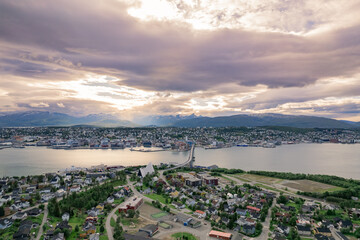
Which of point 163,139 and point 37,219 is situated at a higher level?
point 163,139

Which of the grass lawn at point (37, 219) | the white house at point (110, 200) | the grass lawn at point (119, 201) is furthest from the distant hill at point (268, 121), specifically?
the grass lawn at point (37, 219)

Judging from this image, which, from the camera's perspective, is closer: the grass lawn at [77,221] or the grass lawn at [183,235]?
the grass lawn at [183,235]

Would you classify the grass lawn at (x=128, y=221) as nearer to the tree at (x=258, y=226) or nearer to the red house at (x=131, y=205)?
the red house at (x=131, y=205)

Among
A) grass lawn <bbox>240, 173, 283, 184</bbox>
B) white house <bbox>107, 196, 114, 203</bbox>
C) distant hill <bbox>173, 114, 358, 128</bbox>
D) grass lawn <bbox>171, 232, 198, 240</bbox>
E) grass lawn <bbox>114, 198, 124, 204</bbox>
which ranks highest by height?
distant hill <bbox>173, 114, 358, 128</bbox>

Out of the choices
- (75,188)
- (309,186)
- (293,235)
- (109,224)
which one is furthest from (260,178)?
(75,188)

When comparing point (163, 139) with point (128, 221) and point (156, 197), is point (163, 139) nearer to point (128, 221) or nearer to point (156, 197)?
point (156, 197)

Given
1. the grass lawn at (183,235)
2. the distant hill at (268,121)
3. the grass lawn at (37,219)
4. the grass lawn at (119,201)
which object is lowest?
the grass lawn at (183,235)

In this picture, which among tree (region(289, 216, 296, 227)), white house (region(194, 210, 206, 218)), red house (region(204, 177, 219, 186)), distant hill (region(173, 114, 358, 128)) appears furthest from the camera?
distant hill (region(173, 114, 358, 128))

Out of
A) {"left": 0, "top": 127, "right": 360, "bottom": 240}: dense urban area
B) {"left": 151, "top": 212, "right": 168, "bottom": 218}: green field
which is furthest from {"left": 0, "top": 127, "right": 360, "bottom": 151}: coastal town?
{"left": 151, "top": 212, "right": 168, "bottom": 218}: green field

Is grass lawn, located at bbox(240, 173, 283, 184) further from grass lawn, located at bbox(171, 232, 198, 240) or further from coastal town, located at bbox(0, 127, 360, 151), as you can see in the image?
coastal town, located at bbox(0, 127, 360, 151)
